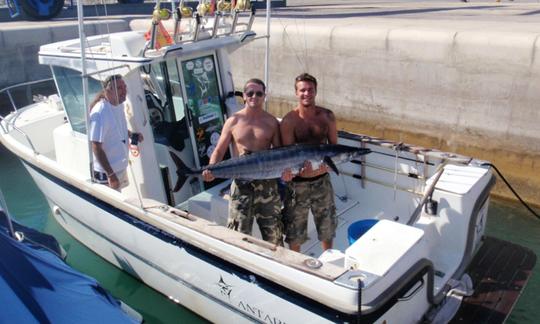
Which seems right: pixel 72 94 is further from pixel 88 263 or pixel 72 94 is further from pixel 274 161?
pixel 274 161

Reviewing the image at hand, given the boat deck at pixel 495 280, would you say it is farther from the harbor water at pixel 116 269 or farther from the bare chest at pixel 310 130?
the bare chest at pixel 310 130

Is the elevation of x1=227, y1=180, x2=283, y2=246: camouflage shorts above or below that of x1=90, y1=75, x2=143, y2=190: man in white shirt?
below

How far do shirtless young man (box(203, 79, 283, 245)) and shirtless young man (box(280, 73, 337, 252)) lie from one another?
115mm

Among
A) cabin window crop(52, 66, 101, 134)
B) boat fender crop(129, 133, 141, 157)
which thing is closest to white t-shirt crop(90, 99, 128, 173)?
boat fender crop(129, 133, 141, 157)

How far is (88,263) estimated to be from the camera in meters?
5.81

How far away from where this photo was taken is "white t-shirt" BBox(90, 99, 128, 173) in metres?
4.41

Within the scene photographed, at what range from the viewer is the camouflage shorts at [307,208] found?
4070 mm

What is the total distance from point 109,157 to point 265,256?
1975 mm

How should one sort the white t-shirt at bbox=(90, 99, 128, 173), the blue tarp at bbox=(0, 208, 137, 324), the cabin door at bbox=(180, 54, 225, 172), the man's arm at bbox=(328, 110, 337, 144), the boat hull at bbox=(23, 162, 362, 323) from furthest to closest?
the cabin door at bbox=(180, 54, 225, 172) < the white t-shirt at bbox=(90, 99, 128, 173) < the man's arm at bbox=(328, 110, 337, 144) < the boat hull at bbox=(23, 162, 362, 323) < the blue tarp at bbox=(0, 208, 137, 324)

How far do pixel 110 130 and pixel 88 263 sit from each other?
85.6 inches

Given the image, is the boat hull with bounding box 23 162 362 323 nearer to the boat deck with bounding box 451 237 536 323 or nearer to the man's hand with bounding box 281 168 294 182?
the man's hand with bounding box 281 168 294 182

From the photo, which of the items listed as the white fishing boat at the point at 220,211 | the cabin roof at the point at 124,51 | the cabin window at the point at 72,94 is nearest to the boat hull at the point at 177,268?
the white fishing boat at the point at 220,211

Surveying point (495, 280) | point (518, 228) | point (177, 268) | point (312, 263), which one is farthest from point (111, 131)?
point (518, 228)

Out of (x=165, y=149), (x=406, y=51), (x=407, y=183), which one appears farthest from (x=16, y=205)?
(x=406, y=51)
